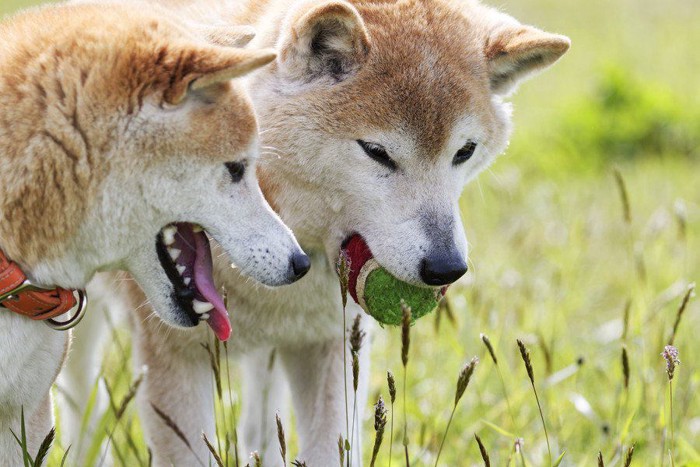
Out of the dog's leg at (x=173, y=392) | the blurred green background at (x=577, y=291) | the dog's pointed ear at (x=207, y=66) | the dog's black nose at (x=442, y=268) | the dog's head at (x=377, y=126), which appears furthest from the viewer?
the blurred green background at (x=577, y=291)


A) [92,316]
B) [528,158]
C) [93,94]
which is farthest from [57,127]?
[528,158]

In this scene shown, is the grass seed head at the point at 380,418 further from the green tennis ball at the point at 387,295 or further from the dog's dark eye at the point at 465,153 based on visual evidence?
the dog's dark eye at the point at 465,153

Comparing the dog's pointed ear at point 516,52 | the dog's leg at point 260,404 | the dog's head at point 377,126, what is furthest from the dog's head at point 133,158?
the dog's leg at point 260,404

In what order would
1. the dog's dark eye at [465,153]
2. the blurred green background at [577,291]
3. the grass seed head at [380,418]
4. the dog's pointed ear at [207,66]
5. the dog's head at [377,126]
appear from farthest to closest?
the blurred green background at [577,291], the dog's dark eye at [465,153], the dog's head at [377,126], the dog's pointed ear at [207,66], the grass seed head at [380,418]

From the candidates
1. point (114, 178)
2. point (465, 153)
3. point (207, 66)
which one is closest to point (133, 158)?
point (114, 178)

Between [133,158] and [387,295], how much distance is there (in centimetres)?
98

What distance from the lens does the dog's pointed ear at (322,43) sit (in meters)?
3.35

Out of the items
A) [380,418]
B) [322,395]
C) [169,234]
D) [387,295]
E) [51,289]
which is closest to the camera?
[380,418]

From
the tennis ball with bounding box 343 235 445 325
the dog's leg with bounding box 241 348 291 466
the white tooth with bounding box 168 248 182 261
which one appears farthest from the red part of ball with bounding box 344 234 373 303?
the dog's leg with bounding box 241 348 291 466

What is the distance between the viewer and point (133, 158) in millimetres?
2887

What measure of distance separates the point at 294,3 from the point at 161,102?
36.7 inches

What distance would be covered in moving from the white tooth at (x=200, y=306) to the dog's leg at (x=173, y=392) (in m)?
0.57

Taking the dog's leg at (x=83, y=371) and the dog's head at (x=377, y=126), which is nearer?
the dog's head at (x=377, y=126)

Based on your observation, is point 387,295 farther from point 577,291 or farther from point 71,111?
point 577,291
